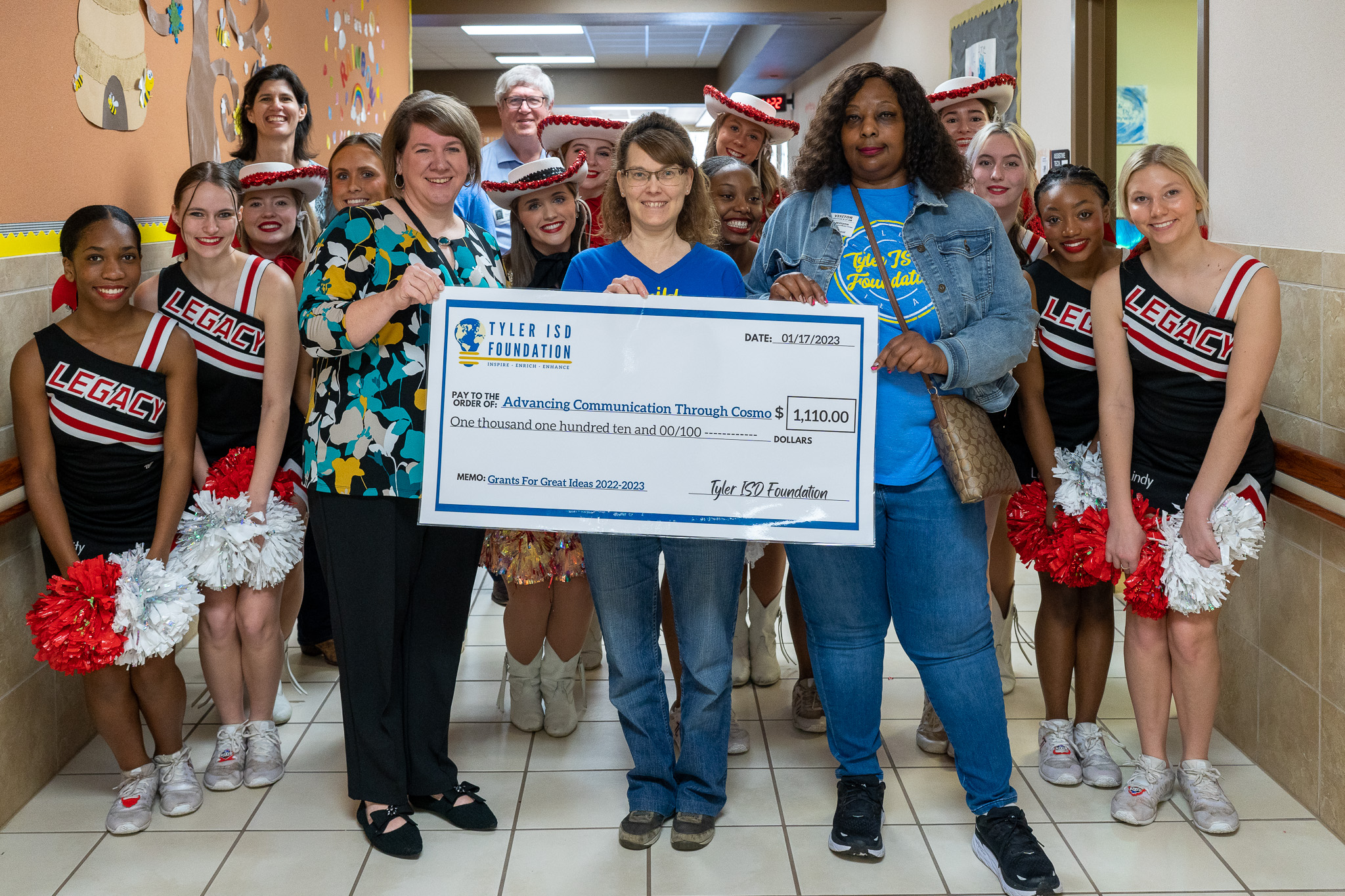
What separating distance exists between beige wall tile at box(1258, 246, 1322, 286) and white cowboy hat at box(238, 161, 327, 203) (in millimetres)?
2688

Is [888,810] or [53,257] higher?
[53,257]

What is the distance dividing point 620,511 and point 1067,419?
1241 mm

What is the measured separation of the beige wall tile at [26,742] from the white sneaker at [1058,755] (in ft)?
8.37

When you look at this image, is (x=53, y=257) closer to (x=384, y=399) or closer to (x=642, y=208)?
(x=384, y=399)

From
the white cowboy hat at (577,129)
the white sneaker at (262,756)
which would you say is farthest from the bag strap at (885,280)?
the white sneaker at (262,756)

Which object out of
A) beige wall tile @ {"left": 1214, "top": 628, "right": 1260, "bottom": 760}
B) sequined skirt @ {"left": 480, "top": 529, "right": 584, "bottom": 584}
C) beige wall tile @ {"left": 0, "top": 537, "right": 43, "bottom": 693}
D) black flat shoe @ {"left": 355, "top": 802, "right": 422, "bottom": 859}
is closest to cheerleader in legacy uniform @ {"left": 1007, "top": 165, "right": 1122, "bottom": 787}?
beige wall tile @ {"left": 1214, "top": 628, "right": 1260, "bottom": 760}

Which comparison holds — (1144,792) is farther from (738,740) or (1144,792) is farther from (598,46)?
(598,46)

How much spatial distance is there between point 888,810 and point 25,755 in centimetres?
214

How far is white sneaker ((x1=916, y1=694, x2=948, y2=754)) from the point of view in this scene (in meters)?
2.95

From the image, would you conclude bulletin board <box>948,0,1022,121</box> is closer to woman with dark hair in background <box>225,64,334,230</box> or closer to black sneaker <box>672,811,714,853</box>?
woman with dark hair in background <box>225,64,334,230</box>

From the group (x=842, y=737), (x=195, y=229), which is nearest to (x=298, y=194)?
(x=195, y=229)

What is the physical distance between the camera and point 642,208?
90.3 inches

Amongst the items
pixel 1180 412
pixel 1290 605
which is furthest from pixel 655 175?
pixel 1290 605

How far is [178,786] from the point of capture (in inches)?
105
